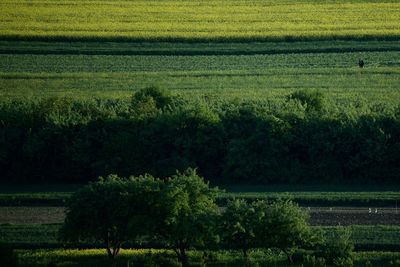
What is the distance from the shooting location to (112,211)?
28.8m

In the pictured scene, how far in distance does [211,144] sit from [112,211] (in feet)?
50.6

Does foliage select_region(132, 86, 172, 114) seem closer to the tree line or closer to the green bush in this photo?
the tree line

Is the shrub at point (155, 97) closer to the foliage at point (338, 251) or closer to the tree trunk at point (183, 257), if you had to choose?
the tree trunk at point (183, 257)

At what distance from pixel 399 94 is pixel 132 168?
25.0m

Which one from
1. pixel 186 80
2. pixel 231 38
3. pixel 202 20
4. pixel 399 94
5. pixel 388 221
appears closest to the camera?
pixel 388 221

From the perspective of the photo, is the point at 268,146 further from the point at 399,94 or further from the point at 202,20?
the point at 202,20

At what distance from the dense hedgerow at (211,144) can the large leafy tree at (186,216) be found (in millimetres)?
13238

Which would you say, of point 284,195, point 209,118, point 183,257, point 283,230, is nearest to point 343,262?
point 283,230

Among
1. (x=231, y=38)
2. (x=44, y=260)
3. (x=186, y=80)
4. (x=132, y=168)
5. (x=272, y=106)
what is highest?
(x=231, y=38)

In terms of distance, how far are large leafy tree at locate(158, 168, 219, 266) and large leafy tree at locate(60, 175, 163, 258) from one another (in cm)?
67

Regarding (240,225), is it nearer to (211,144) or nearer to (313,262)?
(313,262)

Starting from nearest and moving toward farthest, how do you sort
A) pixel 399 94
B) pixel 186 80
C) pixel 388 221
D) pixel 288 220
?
pixel 288 220
pixel 388 221
pixel 399 94
pixel 186 80

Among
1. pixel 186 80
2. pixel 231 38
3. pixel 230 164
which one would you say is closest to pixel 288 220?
Answer: pixel 230 164

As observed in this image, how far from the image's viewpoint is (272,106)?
Result: 4578cm
